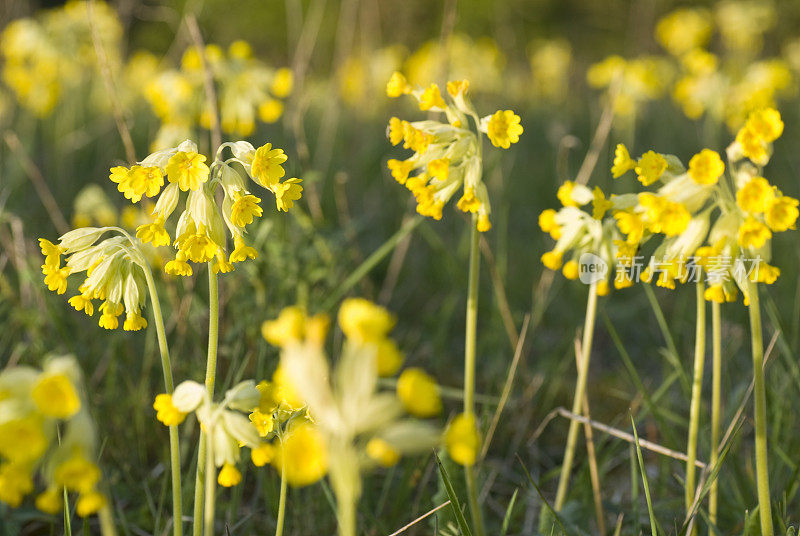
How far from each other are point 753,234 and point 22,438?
51.0 inches

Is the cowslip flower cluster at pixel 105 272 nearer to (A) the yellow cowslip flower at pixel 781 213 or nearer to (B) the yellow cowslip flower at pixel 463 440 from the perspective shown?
(B) the yellow cowslip flower at pixel 463 440

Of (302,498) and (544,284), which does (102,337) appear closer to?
(302,498)

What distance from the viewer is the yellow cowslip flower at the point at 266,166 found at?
1.51m

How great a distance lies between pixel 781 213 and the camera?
143 cm

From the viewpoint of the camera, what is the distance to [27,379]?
3.47 ft

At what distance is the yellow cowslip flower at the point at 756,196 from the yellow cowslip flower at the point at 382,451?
88 cm

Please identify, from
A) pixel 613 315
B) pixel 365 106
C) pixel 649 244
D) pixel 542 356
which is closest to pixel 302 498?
pixel 542 356

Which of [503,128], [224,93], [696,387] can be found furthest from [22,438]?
[224,93]

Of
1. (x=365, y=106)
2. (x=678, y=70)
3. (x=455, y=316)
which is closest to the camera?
(x=455, y=316)

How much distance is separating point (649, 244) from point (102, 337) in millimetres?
3015

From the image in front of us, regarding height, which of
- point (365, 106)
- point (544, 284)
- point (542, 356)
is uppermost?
point (365, 106)

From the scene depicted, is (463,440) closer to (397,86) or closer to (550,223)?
(550,223)

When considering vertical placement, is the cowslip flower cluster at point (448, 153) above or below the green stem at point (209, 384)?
above

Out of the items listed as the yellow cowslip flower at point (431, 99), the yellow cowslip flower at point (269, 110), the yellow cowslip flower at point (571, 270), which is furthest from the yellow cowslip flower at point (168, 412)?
the yellow cowslip flower at point (269, 110)
